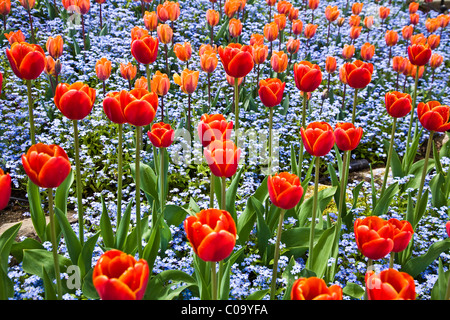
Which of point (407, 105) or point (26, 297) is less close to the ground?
point (407, 105)

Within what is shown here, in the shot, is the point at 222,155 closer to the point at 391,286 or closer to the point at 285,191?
the point at 285,191

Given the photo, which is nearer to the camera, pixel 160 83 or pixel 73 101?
pixel 73 101

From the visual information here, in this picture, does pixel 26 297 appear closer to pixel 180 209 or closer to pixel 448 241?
pixel 180 209

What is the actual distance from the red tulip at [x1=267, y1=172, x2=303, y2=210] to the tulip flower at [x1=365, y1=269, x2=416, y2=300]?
1.34 ft

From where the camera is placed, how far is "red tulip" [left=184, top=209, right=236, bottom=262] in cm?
131

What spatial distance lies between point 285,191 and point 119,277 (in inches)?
25.1

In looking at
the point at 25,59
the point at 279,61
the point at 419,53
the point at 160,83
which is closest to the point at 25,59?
the point at 25,59

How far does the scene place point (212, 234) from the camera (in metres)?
1.30

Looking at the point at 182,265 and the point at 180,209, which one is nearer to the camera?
the point at 182,265

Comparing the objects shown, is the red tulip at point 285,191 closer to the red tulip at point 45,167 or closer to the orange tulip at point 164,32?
the red tulip at point 45,167

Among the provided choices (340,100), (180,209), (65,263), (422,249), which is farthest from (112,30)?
(422,249)

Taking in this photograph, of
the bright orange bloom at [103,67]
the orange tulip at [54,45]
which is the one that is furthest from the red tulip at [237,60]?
the orange tulip at [54,45]
